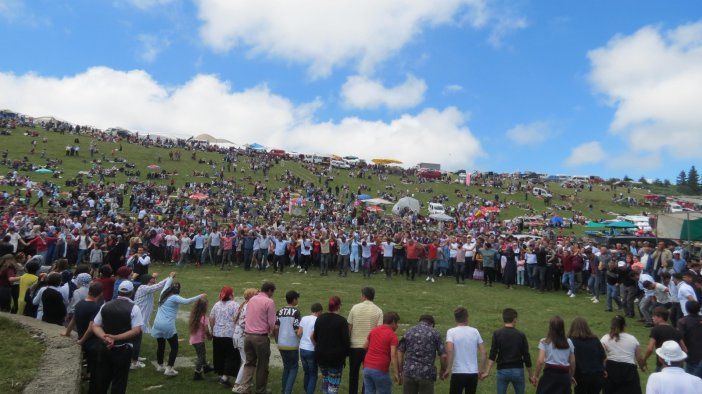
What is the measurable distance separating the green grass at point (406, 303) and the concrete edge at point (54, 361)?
4.07ft

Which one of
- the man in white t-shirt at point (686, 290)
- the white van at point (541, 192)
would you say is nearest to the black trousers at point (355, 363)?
the man in white t-shirt at point (686, 290)

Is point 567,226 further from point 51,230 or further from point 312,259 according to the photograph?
point 51,230

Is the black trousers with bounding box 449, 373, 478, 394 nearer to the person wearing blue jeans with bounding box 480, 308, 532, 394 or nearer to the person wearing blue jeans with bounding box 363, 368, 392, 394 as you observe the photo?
the person wearing blue jeans with bounding box 480, 308, 532, 394

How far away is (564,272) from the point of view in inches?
699

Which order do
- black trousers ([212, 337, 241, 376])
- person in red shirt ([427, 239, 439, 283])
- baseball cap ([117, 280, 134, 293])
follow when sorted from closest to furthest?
baseball cap ([117, 280, 134, 293])
black trousers ([212, 337, 241, 376])
person in red shirt ([427, 239, 439, 283])

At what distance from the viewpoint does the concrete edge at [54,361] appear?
5426 millimetres

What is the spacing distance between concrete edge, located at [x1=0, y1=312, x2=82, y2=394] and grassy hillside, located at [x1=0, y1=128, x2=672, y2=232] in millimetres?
38766

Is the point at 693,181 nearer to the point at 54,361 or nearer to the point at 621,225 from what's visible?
the point at 621,225

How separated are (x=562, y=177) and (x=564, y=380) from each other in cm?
10226

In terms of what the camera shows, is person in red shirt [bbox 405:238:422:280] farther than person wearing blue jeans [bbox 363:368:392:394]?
Yes

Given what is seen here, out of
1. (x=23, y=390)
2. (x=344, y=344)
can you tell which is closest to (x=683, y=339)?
(x=344, y=344)

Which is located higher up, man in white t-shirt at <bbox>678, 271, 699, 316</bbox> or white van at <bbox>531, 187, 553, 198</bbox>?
white van at <bbox>531, 187, 553, 198</bbox>

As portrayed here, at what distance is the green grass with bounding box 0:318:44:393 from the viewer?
5555 millimetres

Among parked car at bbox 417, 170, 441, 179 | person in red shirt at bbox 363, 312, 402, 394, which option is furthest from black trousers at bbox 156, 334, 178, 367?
parked car at bbox 417, 170, 441, 179
